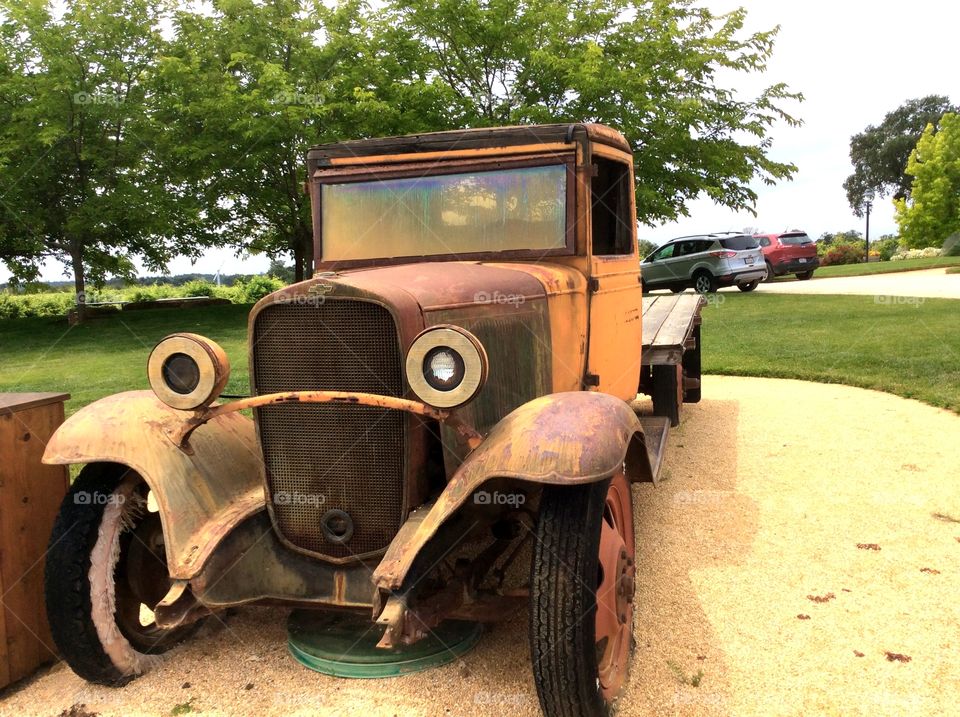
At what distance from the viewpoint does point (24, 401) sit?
3.54 m

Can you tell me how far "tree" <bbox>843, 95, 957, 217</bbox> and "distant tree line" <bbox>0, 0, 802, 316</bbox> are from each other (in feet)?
133

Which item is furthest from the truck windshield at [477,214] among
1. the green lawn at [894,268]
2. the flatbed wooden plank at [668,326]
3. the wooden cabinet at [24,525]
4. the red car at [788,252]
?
the green lawn at [894,268]

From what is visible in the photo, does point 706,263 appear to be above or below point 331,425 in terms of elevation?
above

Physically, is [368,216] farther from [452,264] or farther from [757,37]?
[757,37]

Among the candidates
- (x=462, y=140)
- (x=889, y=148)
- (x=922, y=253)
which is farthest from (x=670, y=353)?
(x=889, y=148)

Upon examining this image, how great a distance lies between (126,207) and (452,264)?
1743 centimetres

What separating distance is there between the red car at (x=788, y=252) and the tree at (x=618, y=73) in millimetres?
5282

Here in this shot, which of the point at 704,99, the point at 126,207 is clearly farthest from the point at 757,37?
the point at 126,207

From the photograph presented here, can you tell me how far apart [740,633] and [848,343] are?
9.45 meters

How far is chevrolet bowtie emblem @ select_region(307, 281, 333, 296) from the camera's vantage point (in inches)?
114

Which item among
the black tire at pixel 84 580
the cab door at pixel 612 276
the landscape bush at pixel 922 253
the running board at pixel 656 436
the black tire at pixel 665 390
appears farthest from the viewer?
the landscape bush at pixel 922 253

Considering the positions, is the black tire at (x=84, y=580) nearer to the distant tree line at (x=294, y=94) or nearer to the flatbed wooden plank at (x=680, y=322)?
the flatbed wooden plank at (x=680, y=322)

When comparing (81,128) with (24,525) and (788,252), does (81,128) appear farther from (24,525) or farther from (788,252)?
(788,252)

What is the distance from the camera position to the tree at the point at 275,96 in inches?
693
